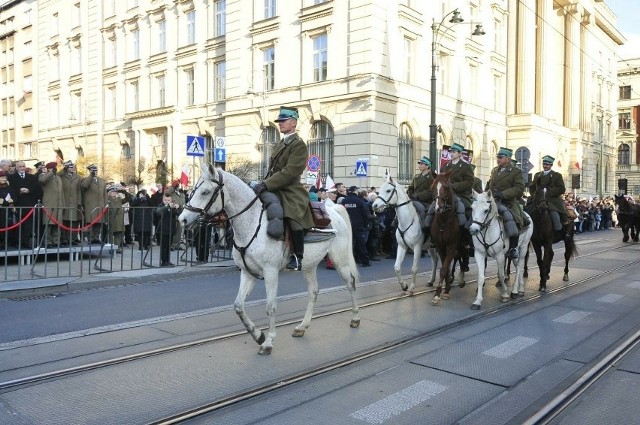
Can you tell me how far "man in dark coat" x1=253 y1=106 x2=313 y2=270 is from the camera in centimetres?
665

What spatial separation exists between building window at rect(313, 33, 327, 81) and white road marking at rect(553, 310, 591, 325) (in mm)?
21894

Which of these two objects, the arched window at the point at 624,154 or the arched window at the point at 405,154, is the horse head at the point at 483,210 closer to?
the arched window at the point at 405,154

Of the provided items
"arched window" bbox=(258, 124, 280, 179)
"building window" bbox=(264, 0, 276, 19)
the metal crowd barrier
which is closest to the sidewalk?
the metal crowd barrier

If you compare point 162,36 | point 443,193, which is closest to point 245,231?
point 443,193

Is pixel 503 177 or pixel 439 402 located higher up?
pixel 503 177

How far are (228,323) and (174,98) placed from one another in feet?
105

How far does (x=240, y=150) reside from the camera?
32.7 meters

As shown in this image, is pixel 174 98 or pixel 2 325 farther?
pixel 174 98

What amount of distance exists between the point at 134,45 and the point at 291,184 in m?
38.3

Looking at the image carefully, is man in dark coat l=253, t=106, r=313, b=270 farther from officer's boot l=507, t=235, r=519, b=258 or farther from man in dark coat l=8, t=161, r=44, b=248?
man in dark coat l=8, t=161, r=44, b=248

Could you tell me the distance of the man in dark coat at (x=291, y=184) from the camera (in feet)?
21.8

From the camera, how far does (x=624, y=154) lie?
77562 mm

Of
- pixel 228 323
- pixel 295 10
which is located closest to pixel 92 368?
pixel 228 323

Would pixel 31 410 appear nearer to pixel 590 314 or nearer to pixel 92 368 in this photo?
pixel 92 368
